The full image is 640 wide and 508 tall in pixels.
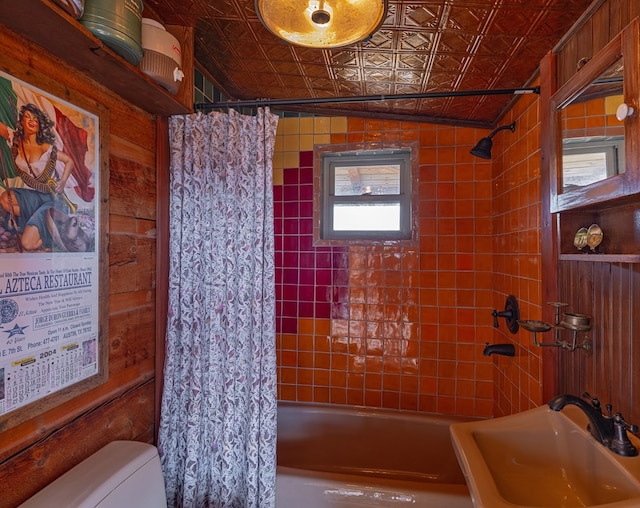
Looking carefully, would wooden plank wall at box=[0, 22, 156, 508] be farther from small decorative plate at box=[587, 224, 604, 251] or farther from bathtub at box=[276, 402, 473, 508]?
small decorative plate at box=[587, 224, 604, 251]

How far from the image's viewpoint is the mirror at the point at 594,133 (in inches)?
36.8

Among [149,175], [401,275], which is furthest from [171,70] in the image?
[401,275]

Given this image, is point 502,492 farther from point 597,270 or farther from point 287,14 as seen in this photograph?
point 287,14

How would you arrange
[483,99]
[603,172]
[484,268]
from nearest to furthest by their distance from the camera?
[603,172], [483,99], [484,268]

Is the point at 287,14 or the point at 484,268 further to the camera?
the point at 484,268

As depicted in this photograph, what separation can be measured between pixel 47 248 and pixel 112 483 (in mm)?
741

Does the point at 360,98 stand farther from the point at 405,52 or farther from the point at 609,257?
the point at 609,257

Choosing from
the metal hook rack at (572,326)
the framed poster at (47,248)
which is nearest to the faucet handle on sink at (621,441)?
the metal hook rack at (572,326)

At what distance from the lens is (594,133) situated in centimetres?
105

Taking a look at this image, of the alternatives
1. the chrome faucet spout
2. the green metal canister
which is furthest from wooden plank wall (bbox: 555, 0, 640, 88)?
the green metal canister

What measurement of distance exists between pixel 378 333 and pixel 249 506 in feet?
4.06

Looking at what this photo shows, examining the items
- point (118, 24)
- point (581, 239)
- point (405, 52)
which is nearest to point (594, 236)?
point (581, 239)

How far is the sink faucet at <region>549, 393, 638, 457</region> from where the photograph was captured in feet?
3.08

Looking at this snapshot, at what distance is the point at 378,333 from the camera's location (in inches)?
89.7
